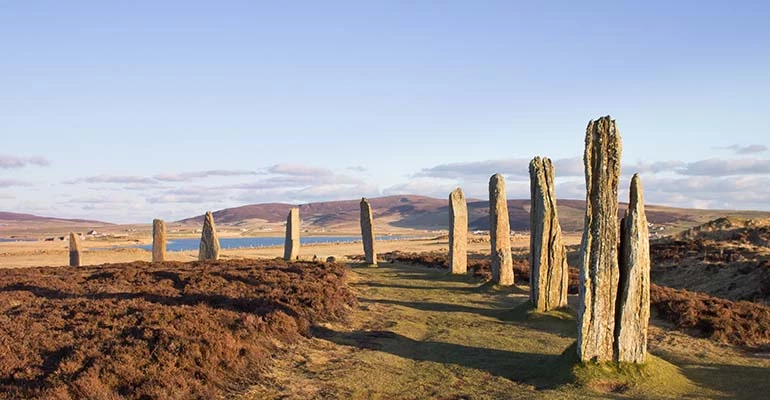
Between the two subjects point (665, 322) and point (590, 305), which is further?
point (665, 322)

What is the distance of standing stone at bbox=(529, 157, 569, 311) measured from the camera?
698 inches

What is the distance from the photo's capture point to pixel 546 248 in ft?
58.5

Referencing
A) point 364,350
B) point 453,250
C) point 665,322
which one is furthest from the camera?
point 453,250

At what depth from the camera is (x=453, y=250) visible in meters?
28.1

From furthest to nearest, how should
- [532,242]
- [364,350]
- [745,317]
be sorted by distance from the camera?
[532,242]
[745,317]
[364,350]

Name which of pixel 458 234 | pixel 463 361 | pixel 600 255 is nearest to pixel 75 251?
pixel 458 234

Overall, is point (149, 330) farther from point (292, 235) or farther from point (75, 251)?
point (75, 251)

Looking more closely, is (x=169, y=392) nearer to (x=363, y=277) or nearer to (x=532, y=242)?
(x=532, y=242)

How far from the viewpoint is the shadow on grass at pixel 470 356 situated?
11609mm

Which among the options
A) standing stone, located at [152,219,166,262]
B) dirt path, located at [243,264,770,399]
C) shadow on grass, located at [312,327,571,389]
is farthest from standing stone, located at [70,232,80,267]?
shadow on grass, located at [312,327,571,389]

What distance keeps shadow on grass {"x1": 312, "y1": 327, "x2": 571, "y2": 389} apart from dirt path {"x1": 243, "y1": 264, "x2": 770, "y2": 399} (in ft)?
0.07

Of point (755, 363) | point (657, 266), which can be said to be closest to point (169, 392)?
point (755, 363)

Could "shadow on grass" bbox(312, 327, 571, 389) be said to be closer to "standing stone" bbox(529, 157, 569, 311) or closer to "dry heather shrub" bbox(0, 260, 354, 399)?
"dry heather shrub" bbox(0, 260, 354, 399)

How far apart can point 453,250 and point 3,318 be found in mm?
18445
